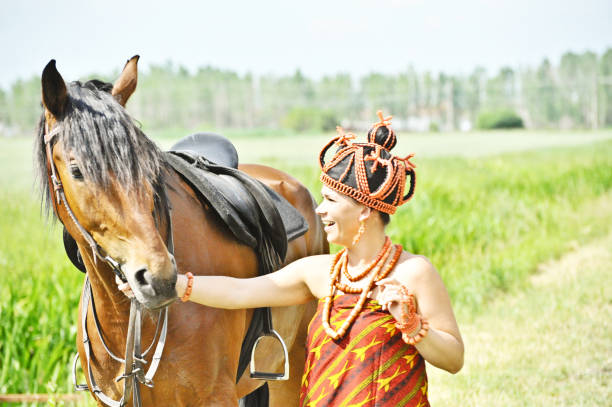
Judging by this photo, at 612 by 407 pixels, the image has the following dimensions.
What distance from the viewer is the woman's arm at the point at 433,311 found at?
2033mm

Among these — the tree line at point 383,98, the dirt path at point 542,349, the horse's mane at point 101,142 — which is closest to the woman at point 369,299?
the horse's mane at point 101,142

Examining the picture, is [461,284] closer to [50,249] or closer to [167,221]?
[50,249]

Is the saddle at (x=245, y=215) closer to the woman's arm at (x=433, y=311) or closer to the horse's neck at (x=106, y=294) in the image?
the horse's neck at (x=106, y=294)

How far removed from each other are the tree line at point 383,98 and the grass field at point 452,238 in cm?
2729

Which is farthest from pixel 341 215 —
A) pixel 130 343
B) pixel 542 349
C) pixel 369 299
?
pixel 542 349

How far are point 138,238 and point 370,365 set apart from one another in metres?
0.85

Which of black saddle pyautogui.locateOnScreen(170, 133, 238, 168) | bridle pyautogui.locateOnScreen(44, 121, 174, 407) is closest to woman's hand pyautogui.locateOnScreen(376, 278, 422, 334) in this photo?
bridle pyautogui.locateOnScreen(44, 121, 174, 407)

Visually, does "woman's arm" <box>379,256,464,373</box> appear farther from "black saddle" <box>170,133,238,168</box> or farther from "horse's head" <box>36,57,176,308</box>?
"black saddle" <box>170,133,238,168</box>

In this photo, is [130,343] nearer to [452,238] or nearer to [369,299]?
[369,299]

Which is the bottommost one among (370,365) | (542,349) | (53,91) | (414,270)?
(542,349)

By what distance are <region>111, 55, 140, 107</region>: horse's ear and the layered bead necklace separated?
1000 millimetres

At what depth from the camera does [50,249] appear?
7.15 m

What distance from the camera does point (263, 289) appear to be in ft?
7.93

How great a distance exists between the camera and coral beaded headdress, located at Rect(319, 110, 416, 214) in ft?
6.95
